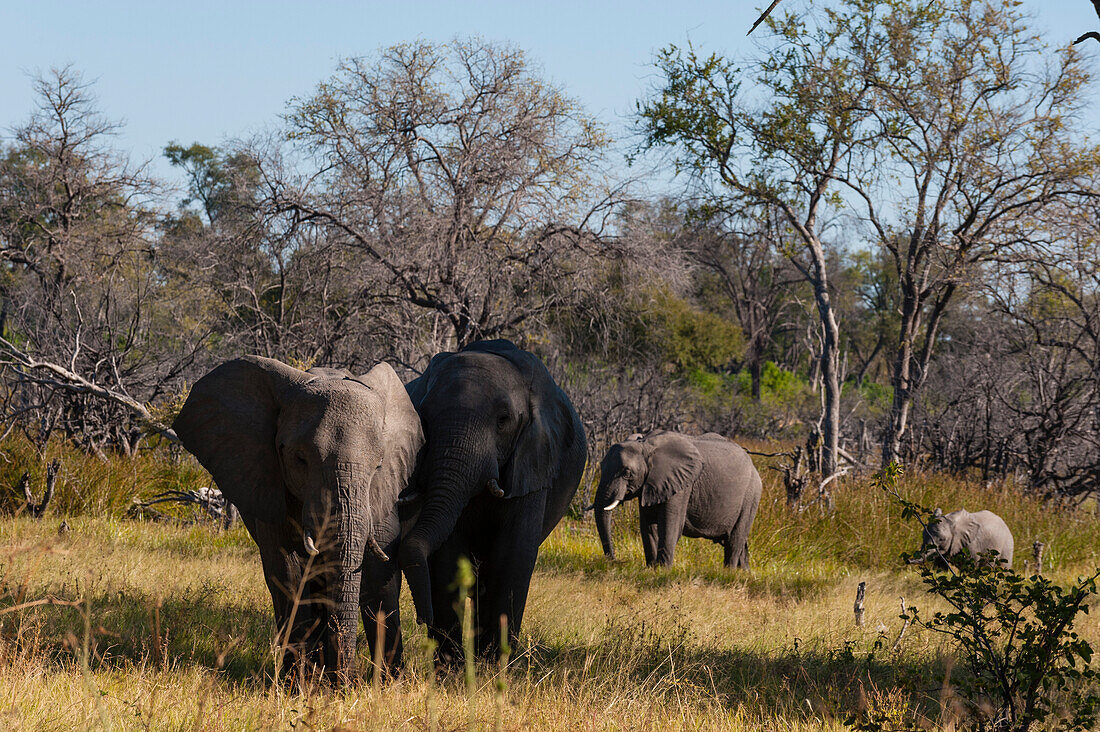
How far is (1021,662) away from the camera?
4.27 metres

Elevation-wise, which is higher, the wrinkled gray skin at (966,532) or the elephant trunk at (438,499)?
the elephant trunk at (438,499)

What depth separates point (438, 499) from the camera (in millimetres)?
4738

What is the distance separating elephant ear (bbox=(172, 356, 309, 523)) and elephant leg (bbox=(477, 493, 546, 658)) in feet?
4.31

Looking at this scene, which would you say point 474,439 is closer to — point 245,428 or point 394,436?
point 394,436

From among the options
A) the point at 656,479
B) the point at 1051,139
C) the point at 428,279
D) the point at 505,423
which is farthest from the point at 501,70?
the point at 505,423

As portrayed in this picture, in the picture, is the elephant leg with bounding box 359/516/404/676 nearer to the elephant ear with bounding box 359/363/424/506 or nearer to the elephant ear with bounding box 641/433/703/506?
the elephant ear with bounding box 359/363/424/506

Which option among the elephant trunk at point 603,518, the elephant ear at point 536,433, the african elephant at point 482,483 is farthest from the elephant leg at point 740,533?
the african elephant at point 482,483

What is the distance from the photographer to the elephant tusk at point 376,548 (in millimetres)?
4367

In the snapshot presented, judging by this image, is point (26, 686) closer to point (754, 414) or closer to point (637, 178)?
point (637, 178)

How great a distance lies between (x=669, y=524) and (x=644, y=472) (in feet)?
2.08

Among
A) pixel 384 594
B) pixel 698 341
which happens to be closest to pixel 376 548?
pixel 384 594

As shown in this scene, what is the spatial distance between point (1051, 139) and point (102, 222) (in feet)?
59.6

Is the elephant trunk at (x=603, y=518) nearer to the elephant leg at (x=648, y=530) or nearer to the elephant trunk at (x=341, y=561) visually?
the elephant leg at (x=648, y=530)

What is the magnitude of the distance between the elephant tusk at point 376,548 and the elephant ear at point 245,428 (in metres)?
0.44
